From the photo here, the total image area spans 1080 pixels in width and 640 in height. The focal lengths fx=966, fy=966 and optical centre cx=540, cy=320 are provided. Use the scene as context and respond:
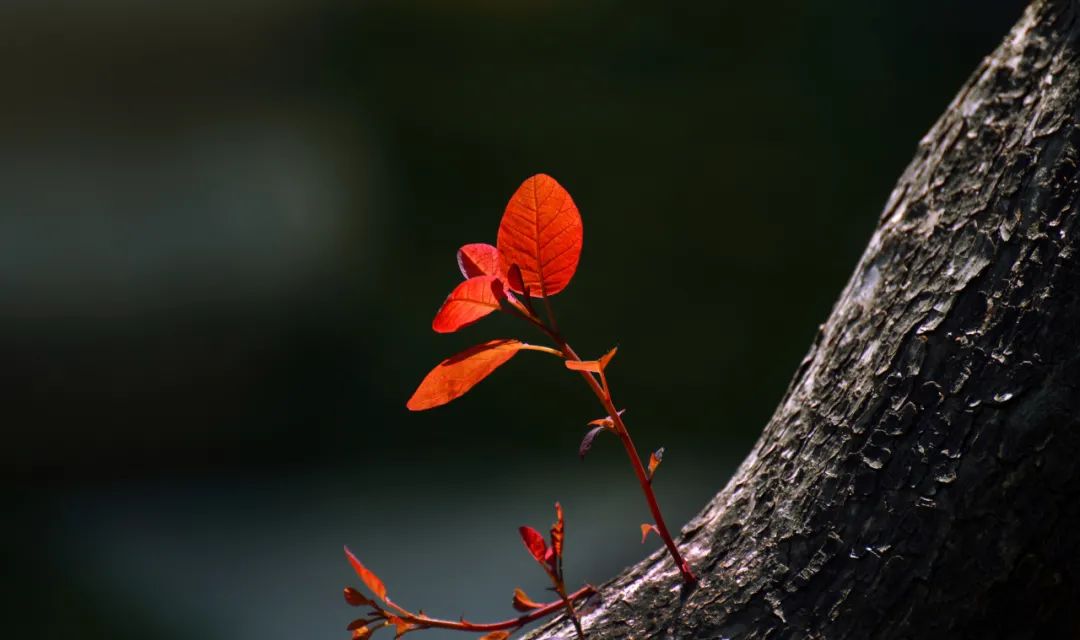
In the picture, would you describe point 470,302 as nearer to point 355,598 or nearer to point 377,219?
point 355,598

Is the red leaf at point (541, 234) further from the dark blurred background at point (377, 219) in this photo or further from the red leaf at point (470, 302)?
the dark blurred background at point (377, 219)

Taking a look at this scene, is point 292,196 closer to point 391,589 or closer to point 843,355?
point 391,589

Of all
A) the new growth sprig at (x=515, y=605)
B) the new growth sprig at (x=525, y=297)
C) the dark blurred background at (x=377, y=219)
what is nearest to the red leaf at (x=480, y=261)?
the new growth sprig at (x=525, y=297)

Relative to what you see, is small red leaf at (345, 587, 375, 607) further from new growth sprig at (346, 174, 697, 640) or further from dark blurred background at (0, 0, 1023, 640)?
dark blurred background at (0, 0, 1023, 640)

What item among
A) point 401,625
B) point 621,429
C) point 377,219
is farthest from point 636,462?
point 377,219

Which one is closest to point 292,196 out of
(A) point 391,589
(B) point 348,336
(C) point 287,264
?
(C) point 287,264

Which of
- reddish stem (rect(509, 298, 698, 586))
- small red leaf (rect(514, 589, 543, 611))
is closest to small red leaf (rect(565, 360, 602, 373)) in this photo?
reddish stem (rect(509, 298, 698, 586))
